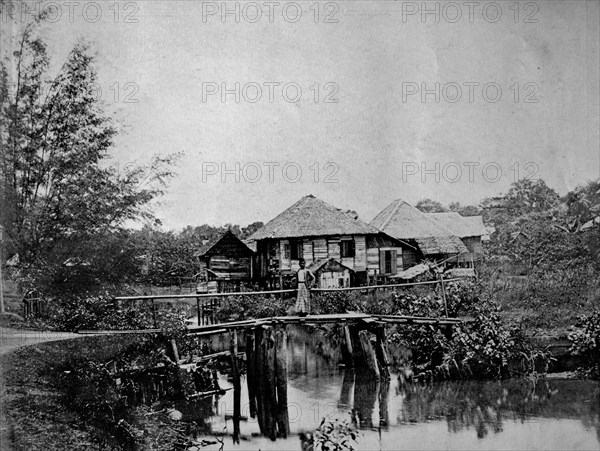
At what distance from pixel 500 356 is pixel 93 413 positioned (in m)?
1.83

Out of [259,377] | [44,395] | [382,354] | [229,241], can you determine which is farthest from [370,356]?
[44,395]

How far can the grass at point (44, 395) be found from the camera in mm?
2592

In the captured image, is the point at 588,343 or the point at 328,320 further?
the point at 588,343

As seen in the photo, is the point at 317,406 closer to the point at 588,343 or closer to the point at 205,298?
the point at 205,298

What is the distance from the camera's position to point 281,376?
2.77 m

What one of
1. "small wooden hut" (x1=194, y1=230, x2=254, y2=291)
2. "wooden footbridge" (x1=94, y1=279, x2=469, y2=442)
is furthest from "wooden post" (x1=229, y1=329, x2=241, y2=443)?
"small wooden hut" (x1=194, y1=230, x2=254, y2=291)

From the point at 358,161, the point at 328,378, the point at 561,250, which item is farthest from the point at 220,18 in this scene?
the point at 561,250

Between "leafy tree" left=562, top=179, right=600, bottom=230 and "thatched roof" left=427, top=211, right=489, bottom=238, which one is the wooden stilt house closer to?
"thatched roof" left=427, top=211, right=489, bottom=238

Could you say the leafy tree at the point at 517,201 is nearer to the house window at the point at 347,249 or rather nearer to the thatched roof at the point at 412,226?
the thatched roof at the point at 412,226

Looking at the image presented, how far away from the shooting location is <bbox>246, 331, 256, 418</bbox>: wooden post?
274cm

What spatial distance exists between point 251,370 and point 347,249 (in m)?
0.70

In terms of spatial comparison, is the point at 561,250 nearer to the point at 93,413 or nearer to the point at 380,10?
→ the point at 380,10

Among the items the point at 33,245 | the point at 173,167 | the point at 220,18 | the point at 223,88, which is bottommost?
the point at 33,245

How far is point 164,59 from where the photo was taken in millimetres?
2695
